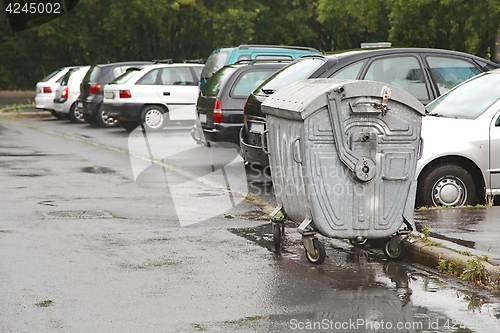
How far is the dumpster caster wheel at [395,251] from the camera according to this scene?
7.61m

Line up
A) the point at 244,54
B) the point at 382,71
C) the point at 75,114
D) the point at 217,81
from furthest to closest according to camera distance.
Answer: the point at 75,114 < the point at 244,54 < the point at 217,81 < the point at 382,71

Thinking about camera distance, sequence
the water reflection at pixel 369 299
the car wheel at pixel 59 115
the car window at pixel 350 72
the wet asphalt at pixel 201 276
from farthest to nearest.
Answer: the car wheel at pixel 59 115, the car window at pixel 350 72, the wet asphalt at pixel 201 276, the water reflection at pixel 369 299

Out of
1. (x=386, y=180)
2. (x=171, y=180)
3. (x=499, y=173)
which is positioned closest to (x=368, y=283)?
(x=386, y=180)

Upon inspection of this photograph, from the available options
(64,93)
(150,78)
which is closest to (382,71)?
(150,78)

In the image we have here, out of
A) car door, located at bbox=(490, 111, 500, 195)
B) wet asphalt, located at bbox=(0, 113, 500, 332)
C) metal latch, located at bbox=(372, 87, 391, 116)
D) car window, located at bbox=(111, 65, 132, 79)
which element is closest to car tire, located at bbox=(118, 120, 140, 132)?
car window, located at bbox=(111, 65, 132, 79)

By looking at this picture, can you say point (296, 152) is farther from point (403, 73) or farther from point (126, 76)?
point (126, 76)

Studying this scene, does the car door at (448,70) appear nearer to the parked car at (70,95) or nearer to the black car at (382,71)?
the black car at (382,71)

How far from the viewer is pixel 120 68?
25281 millimetres

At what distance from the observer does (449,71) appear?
39.1 feet

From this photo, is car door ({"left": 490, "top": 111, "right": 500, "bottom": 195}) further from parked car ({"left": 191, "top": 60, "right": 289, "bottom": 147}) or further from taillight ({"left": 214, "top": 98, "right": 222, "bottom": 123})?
taillight ({"left": 214, "top": 98, "right": 222, "bottom": 123})

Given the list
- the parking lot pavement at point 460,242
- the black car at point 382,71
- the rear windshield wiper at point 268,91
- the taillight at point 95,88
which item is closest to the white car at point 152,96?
the taillight at point 95,88

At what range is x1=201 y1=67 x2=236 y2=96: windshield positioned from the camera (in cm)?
1501

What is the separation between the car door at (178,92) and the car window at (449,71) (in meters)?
11.4

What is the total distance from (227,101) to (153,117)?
8121 millimetres
